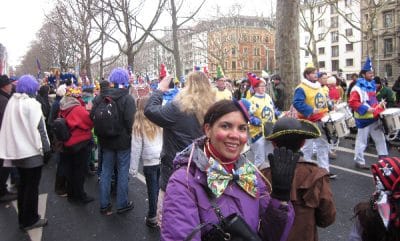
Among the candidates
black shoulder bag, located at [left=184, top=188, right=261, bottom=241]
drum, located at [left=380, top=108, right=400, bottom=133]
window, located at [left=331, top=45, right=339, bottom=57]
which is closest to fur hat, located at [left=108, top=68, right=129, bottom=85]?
black shoulder bag, located at [left=184, top=188, right=261, bottom=241]

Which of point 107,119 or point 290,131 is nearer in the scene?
point 290,131

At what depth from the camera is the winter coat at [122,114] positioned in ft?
17.0

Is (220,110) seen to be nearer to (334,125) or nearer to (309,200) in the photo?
(309,200)

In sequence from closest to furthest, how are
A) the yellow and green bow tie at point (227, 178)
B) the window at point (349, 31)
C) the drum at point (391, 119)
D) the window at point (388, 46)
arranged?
the yellow and green bow tie at point (227, 178), the drum at point (391, 119), the window at point (388, 46), the window at point (349, 31)

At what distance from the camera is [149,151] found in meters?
4.96

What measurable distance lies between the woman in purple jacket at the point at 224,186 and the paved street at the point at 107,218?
9.14 feet

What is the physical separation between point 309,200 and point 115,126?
324 centimetres

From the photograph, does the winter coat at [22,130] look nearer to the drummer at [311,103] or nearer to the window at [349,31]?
the drummer at [311,103]

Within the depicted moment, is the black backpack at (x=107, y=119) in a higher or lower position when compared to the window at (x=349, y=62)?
lower

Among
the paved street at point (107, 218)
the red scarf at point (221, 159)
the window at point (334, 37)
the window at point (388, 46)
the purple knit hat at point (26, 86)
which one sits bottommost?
the paved street at point (107, 218)

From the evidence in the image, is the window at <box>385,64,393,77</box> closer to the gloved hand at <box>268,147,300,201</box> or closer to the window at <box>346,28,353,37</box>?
the window at <box>346,28,353,37</box>

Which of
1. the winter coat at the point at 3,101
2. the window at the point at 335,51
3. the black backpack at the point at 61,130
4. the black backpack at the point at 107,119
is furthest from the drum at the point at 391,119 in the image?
the window at the point at 335,51

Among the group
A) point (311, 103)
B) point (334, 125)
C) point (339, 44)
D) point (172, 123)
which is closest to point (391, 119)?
point (334, 125)

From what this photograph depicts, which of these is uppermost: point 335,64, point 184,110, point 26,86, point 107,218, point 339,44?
point 339,44
